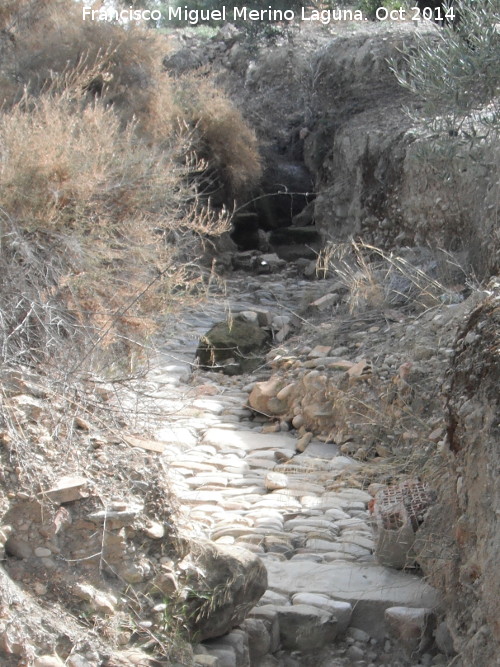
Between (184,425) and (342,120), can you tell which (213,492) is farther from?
(342,120)

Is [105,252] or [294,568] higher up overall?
[105,252]

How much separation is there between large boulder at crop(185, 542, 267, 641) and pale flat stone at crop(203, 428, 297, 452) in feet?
8.84

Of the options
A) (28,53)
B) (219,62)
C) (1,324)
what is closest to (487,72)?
(1,324)

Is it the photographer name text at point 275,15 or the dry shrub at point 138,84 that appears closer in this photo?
the dry shrub at point 138,84

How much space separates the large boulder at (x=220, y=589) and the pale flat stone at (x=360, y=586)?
20.3 inches

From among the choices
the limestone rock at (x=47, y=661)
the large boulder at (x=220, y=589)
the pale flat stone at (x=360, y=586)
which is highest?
the limestone rock at (x=47, y=661)

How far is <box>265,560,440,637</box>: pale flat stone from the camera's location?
13.5ft

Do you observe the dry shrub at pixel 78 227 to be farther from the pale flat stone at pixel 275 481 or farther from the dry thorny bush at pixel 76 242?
the pale flat stone at pixel 275 481

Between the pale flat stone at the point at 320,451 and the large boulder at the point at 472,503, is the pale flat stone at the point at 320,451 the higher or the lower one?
the lower one

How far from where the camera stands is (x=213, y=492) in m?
5.57

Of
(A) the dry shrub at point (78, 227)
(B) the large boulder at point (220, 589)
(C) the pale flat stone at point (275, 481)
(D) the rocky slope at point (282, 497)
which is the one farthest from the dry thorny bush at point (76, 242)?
(C) the pale flat stone at point (275, 481)

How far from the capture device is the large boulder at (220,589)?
359 cm

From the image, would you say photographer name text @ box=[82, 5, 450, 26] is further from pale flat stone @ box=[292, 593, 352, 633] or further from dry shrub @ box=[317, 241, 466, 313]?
pale flat stone @ box=[292, 593, 352, 633]

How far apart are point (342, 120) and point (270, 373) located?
285 inches
